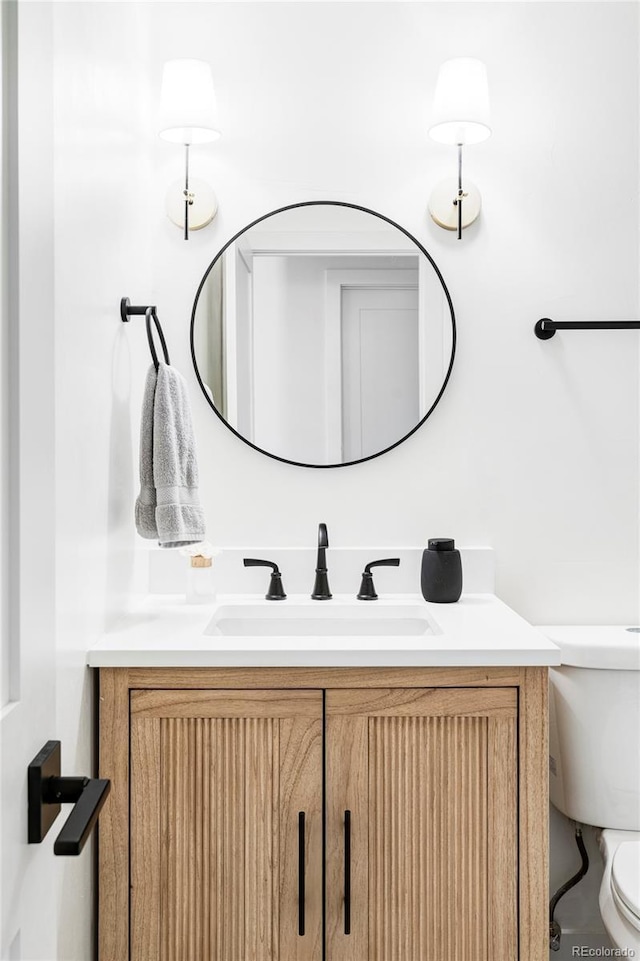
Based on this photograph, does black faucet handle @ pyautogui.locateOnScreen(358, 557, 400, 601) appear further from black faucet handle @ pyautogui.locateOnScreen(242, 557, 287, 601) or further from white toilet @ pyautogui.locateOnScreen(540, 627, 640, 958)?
white toilet @ pyautogui.locateOnScreen(540, 627, 640, 958)

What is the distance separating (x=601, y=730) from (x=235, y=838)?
764 mm

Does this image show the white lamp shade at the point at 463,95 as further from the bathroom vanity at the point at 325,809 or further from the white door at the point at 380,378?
the bathroom vanity at the point at 325,809

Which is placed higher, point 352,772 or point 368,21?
point 368,21

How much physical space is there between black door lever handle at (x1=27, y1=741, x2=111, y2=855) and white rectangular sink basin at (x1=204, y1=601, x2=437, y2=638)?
0.89m

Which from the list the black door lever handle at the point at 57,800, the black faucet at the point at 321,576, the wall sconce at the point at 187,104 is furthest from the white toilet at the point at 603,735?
the wall sconce at the point at 187,104

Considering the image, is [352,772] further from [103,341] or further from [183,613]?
[103,341]

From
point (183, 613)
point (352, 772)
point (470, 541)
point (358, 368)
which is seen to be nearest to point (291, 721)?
point (352, 772)

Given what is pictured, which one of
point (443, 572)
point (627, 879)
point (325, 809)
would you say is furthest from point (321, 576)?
point (627, 879)

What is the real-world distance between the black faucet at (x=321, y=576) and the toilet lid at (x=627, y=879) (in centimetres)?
75

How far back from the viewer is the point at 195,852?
1265 mm

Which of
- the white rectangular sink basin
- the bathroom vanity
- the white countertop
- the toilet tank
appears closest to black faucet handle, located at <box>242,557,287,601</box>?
the white rectangular sink basin

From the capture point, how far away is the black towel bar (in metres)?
1.73

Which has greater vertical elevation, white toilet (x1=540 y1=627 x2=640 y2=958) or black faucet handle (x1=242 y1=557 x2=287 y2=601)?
black faucet handle (x1=242 y1=557 x2=287 y2=601)

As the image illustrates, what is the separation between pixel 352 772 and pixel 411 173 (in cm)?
133
